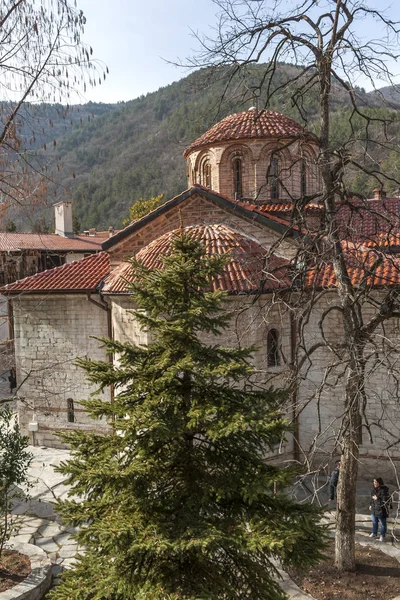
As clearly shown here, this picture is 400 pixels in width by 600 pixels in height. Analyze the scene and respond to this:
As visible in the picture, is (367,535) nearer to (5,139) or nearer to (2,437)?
(2,437)

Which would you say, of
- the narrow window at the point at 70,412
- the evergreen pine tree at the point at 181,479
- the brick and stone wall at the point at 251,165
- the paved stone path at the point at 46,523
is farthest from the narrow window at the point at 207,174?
the evergreen pine tree at the point at 181,479

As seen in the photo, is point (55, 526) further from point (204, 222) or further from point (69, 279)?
point (204, 222)

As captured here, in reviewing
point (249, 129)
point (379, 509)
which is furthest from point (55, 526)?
point (249, 129)

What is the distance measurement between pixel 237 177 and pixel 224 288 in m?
5.09

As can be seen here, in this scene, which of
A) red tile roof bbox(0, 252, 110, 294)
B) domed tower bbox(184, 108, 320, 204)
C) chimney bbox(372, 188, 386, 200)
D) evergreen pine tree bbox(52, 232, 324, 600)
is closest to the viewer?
evergreen pine tree bbox(52, 232, 324, 600)

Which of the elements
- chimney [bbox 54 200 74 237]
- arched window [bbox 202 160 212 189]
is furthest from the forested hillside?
chimney [bbox 54 200 74 237]

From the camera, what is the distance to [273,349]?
988cm

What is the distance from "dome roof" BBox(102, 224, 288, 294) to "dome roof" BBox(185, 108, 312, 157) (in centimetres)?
350

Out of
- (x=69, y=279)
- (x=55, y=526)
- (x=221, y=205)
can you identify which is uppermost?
(x=221, y=205)

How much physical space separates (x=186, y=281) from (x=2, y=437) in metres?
3.78

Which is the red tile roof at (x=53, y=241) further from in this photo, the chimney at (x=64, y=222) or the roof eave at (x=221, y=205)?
the roof eave at (x=221, y=205)

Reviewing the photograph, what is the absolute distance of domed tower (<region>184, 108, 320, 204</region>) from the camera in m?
12.4

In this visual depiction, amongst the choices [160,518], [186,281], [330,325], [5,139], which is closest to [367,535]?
[330,325]

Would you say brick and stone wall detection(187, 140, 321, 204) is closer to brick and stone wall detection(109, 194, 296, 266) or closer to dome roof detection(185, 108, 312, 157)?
dome roof detection(185, 108, 312, 157)
